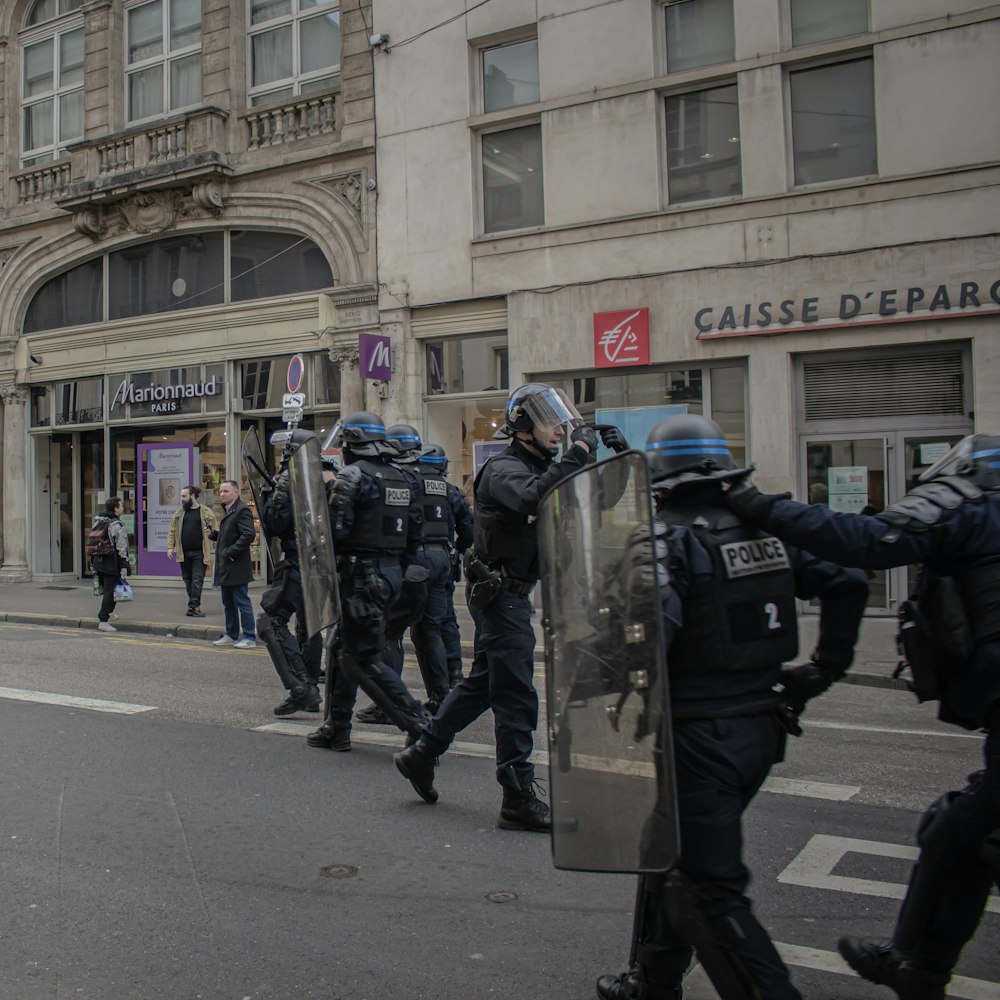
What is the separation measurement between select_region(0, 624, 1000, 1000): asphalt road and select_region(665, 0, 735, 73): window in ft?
30.9

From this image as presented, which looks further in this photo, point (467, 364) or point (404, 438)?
point (467, 364)

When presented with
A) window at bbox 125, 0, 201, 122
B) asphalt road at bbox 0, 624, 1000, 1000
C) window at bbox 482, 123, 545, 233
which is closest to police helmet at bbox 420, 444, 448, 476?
asphalt road at bbox 0, 624, 1000, 1000

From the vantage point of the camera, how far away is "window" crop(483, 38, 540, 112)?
14.2 m

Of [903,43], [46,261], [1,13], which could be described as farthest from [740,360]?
[1,13]

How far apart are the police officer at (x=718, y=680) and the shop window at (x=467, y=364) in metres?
11.7

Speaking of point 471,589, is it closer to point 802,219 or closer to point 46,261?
point 802,219

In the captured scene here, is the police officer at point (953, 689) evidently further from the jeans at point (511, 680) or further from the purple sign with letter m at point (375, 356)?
the purple sign with letter m at point (375, 356)

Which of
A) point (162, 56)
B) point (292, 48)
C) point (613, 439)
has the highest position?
point (162, 56)

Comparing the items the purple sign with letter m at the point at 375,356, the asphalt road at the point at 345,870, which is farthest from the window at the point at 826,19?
the asphalt road at the point at 345,870

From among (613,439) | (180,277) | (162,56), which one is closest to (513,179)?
(180,277)

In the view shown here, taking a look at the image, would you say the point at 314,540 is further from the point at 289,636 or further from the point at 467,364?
the point at 467,364

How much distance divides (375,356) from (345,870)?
10.9 meters

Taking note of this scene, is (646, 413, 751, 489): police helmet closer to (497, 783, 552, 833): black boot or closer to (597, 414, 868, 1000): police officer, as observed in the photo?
(597, 414, 868, 1000): police officer

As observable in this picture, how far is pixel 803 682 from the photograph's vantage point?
2.84m
